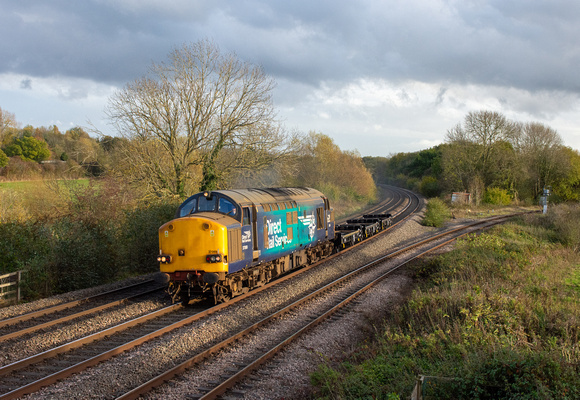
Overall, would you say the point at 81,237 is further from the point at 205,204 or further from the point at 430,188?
the point at 430,188

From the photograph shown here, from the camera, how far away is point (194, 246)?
12008 mm

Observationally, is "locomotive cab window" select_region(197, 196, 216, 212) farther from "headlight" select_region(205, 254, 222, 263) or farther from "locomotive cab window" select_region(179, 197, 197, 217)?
"headlight" select_region(205, 254, 222, 263)

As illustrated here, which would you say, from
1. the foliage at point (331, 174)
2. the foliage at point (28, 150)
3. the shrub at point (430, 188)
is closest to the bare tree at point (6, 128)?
the foliage at point (28, 150)

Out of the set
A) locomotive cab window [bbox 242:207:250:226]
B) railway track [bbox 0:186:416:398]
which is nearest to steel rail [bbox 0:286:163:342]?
railway track [bbox 0:186:416:398]

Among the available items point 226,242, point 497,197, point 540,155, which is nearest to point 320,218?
point 226,242

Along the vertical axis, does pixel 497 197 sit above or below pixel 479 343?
above

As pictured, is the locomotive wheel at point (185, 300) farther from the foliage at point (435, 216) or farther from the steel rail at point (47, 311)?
the foliage at point (435, 216)

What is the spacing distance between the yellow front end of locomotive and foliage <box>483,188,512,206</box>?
46.6 metres

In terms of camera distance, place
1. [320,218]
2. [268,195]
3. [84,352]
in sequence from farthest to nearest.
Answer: [320,218] → [268,195] → [84,352]

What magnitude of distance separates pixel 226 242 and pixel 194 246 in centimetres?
93

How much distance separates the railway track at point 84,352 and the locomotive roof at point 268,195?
3494 mm

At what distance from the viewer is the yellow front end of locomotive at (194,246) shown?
38.7 ft

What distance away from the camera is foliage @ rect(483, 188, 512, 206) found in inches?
1991

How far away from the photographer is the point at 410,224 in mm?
33062
